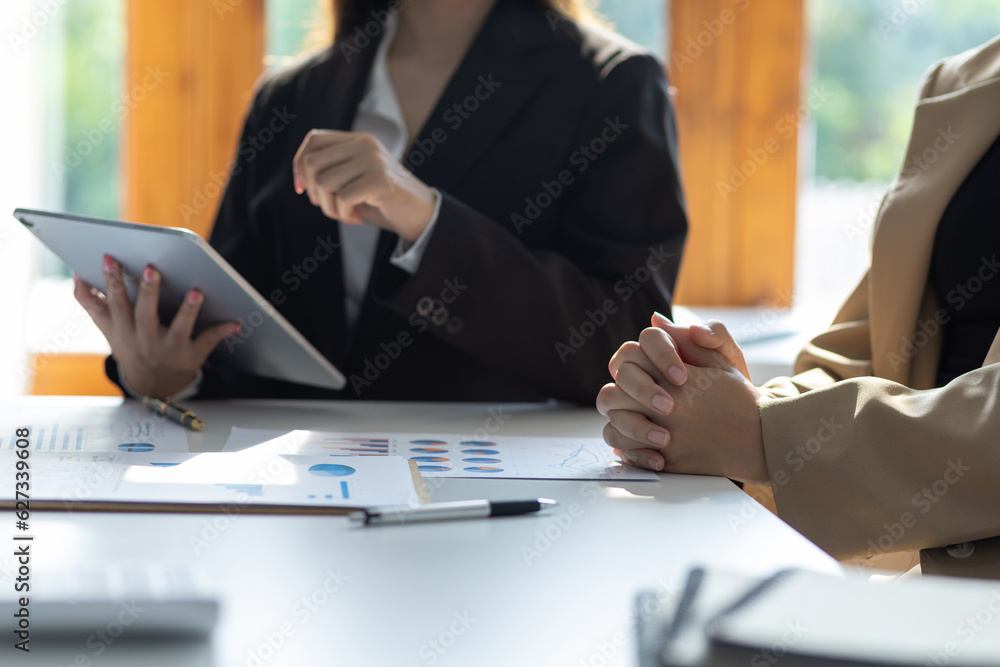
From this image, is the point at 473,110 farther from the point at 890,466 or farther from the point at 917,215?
the point at 890,466

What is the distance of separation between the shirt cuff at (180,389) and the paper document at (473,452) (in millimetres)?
250

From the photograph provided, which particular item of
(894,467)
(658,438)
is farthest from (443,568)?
(894,467)

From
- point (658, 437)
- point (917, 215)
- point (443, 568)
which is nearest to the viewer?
point (443, 568)

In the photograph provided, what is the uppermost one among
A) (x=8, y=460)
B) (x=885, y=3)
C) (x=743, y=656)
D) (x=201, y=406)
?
(x=885, y=3)

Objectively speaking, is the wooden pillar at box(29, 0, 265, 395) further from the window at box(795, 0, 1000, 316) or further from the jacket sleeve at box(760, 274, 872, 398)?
Result: the jacket sleeve at box(760, 274, 872, 398)

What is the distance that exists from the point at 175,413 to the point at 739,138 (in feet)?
6.28

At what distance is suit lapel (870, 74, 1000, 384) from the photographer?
980 millimetres

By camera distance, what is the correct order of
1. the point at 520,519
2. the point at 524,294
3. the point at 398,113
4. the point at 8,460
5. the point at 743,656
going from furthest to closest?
the point at 398,113 → the point at 524,294 → the point at 8,460 → the point at 520,519 → the point at 743,656

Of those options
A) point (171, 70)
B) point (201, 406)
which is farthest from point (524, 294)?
point (171, 70)

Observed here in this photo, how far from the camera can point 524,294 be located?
1.06 meters

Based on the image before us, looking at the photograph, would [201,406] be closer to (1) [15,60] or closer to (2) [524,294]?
(2) [524,294]

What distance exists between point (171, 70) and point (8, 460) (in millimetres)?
2030

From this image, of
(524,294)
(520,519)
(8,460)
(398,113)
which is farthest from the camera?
(398,113)

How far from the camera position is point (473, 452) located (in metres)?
0.81
